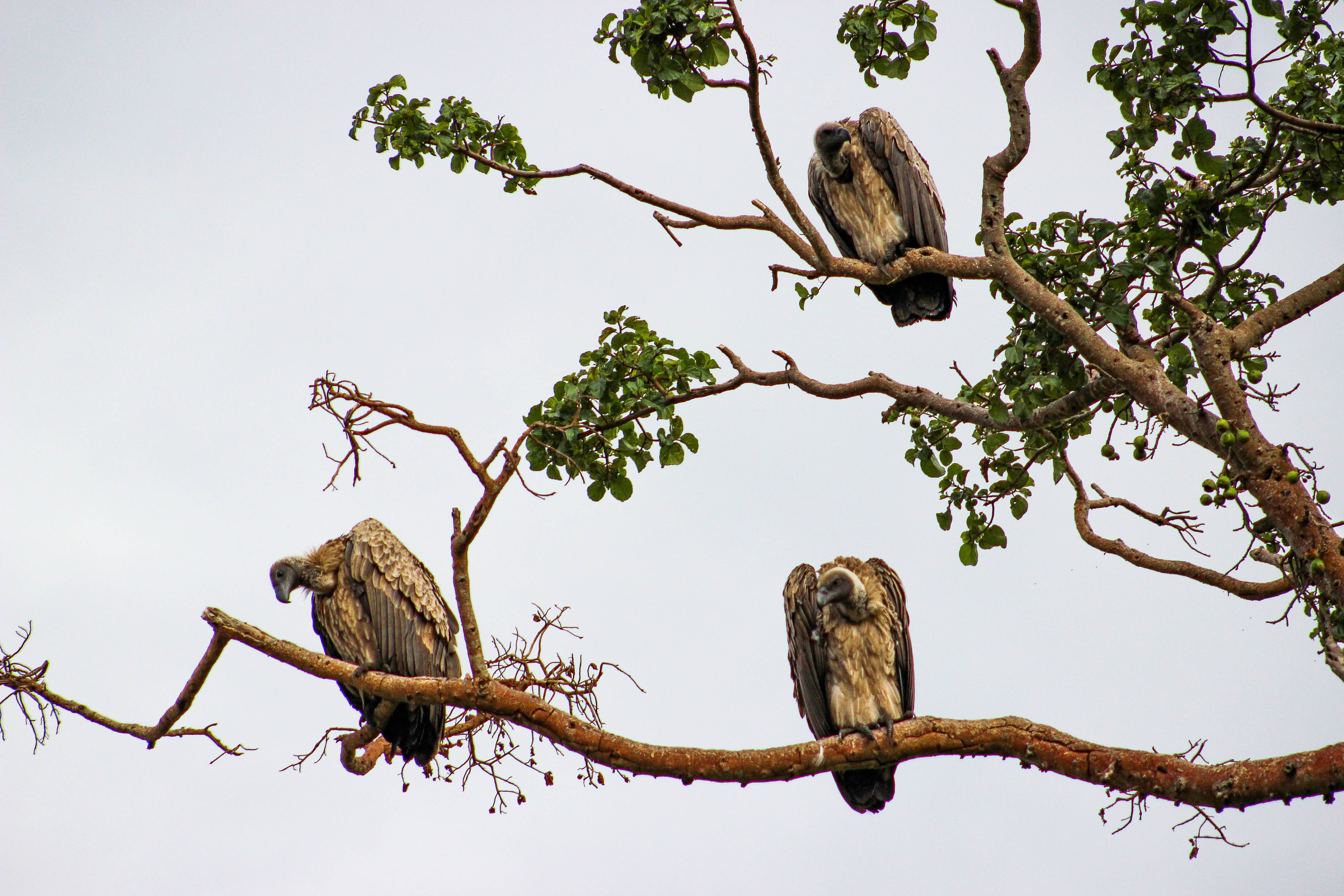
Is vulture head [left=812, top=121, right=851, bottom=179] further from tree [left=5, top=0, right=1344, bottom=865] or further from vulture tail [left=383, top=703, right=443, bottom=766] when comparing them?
vulture tail [left=383, top=703, right=443, bottom=766]

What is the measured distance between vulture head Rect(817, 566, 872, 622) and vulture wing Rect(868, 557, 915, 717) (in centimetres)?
18

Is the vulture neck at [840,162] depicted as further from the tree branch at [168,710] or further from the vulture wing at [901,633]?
the tree branch at [168,710]

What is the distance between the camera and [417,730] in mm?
6707

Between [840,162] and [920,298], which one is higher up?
[840,162]

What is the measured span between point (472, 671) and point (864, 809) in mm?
2316

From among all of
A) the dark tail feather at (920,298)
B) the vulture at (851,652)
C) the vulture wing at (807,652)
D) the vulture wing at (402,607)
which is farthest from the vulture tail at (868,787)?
the dark tail feather at (920,298)

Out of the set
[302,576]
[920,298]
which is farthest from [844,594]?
[302,576]

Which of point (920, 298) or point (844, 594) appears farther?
point (920, 298)

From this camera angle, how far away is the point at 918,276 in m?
7.33

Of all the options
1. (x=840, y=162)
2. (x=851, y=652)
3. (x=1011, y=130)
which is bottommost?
(x=851, y=652)

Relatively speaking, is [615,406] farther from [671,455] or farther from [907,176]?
[907,176]

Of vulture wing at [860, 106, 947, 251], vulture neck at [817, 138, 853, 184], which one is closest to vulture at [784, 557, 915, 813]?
vulture wing at [860, 106, 947, 251]

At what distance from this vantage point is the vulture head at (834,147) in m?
7.77

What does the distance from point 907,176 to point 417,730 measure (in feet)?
16.5
